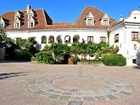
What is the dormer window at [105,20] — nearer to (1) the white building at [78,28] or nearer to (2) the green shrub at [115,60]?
(1) the white building at [78,28]

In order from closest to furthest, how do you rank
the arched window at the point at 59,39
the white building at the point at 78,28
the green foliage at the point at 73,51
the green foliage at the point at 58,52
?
the white building at the point at 78,28
the green foliage at the point at 73,51
the green foliage at the point at 58,52
the arched window at the point at 59,39

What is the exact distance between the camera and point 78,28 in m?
37.5

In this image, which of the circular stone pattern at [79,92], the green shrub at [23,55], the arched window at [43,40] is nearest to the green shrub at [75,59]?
the arched window at [43,40]

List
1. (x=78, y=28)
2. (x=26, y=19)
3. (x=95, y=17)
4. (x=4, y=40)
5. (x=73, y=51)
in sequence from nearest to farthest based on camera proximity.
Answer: (x=73, y=51) → (x=4, y=40) → (x=78, y=28) → (x=95, y=17) → (x=26, y=19)

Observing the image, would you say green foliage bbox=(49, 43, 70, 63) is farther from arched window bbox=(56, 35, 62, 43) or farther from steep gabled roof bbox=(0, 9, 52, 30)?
steep gabled roof bbox=(0, 9, 52, 30)

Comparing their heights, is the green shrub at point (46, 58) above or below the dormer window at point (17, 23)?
below

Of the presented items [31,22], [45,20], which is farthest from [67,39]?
[31,22]

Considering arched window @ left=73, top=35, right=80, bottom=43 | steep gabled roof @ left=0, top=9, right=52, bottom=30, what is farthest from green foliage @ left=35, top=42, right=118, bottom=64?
steep gabled roof @ left=0, top=9, right=52, bottom=30

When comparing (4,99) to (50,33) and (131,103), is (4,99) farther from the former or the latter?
(50,33)

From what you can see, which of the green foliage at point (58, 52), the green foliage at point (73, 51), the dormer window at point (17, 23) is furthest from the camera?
the dormer window at point (17, 23)

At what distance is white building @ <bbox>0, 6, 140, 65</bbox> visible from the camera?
98.7 feet

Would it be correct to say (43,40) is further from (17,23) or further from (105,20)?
(105,20)

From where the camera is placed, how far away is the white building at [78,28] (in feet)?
98.7

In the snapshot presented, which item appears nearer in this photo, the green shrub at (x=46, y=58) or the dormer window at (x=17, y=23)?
the green shrub at (x=46, y=58)
